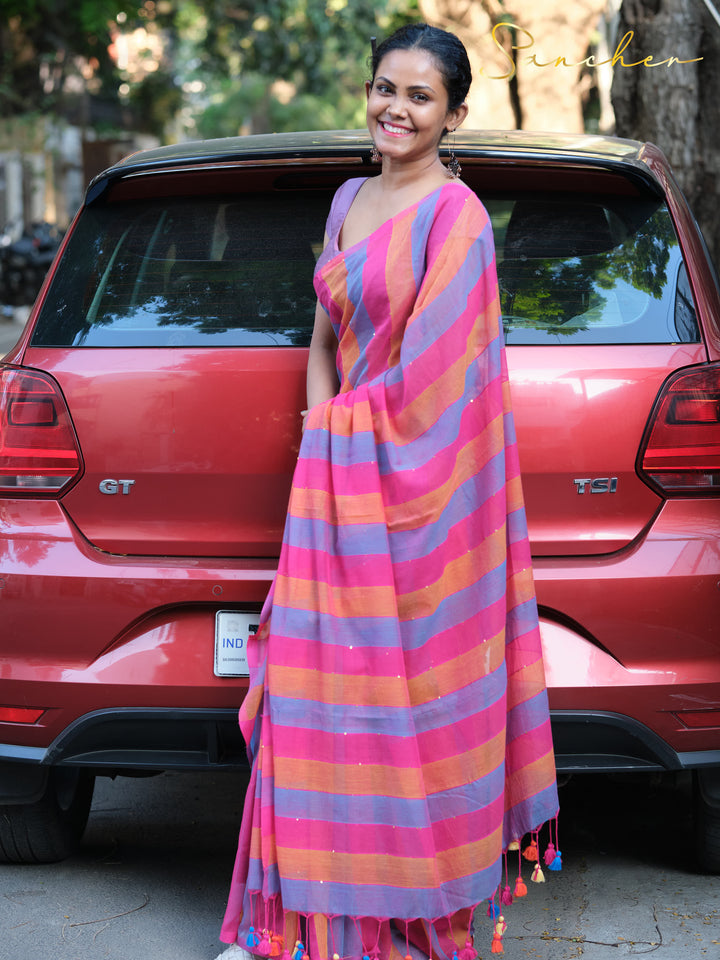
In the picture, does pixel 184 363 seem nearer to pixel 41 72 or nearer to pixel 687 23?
pixel 687 23

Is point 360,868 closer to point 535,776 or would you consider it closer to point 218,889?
point 535,776

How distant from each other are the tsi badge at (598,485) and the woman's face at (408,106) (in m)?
0.72

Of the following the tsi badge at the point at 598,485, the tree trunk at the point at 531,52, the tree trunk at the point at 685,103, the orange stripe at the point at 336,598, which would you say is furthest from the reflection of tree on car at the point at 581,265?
the tree trunk at the point at 531,52

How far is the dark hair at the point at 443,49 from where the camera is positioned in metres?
2.33

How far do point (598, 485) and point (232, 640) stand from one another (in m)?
0.81

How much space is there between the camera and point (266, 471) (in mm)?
2525

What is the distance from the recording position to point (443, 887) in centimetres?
232

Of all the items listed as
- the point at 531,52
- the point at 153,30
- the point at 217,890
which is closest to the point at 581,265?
the point at 217,890

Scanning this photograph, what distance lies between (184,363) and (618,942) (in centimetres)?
156

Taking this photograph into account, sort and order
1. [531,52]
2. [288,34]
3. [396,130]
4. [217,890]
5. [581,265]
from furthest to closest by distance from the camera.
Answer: [288,34] → [531,52] → [217,890] → [581,265] → [396,130]

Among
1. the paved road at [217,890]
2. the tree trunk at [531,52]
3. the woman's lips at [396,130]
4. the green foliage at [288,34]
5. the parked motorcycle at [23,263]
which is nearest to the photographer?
the woman's lips at [396,130]

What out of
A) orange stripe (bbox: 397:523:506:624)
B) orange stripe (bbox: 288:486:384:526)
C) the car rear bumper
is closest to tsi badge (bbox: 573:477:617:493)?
the car rear bumper

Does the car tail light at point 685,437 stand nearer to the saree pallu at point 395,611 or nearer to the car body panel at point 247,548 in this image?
the car body panel at point 247,548

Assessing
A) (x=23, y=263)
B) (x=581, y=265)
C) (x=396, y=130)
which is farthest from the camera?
A: (x=23, y=263)
